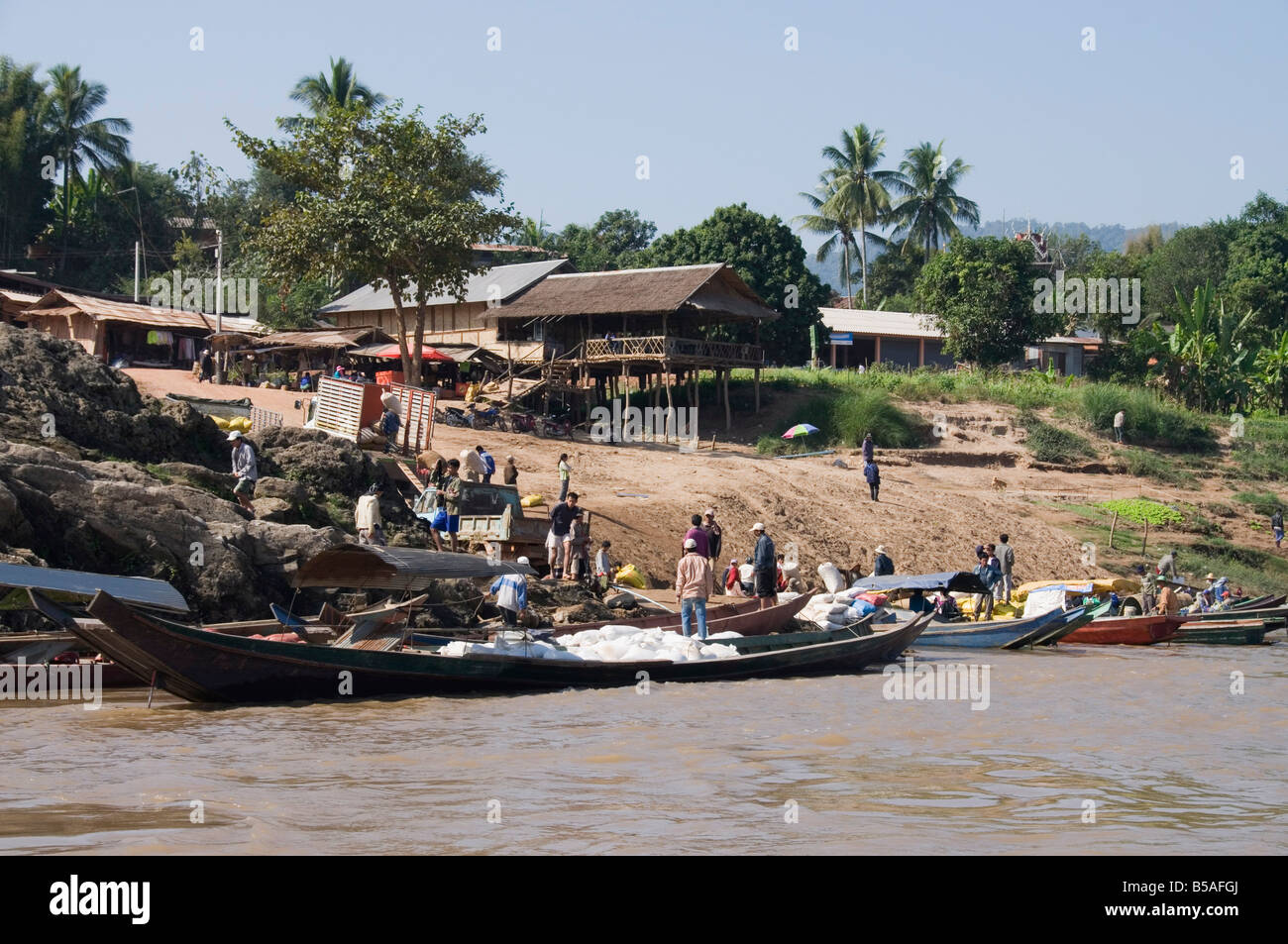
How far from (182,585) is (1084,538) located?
839 inches

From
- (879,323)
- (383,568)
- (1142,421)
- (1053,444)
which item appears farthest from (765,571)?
(879,323)

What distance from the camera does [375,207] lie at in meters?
33.2

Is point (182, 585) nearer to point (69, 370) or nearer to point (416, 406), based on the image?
point (69, 370)

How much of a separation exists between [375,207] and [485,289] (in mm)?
10340

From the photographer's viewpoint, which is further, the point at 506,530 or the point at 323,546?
the point at 506,530

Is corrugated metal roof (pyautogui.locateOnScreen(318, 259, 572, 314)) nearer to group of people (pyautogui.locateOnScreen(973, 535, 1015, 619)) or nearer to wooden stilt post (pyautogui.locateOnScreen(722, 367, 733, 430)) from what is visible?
wooden stilt post (pyautogui.locateOnScreen(722, 367, 733, 430))

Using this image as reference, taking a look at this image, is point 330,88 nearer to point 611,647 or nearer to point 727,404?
point 727,404

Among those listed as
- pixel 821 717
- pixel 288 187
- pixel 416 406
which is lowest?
pixel 821 717

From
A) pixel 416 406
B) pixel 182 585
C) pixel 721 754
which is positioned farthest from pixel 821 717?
pixel 416 406

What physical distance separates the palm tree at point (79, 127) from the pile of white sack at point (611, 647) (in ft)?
145

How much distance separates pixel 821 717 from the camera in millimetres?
12148

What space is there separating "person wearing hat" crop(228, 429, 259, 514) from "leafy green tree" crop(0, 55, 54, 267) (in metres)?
33.4
